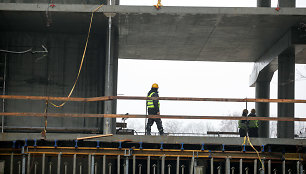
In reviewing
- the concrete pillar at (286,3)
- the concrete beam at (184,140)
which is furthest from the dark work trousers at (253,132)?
the concrete pillar at (286,3)

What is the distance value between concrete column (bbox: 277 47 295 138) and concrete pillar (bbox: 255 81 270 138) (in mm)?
3456

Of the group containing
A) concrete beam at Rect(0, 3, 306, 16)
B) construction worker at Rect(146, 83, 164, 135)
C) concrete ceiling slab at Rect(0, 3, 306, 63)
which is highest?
concrete beam at Rect(0, 3, 306, 16)

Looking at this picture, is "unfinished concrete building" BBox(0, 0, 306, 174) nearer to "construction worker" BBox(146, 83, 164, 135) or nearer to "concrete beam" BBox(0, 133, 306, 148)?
"concrete beam" BBox(0, 133, 306, 148)

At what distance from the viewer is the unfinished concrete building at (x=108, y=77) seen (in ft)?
36.7

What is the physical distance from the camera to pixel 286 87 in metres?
16.8

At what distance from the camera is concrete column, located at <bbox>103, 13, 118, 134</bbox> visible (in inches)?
539

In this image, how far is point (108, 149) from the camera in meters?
11.2

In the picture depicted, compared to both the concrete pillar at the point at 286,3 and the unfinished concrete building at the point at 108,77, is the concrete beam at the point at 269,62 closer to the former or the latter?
the unfinished concrete building at the point at 108,77

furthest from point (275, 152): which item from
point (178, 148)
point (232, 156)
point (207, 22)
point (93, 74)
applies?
point (93, 74)

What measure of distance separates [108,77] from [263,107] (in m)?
9.93

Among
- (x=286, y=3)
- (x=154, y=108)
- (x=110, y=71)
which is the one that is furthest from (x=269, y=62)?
(x=154, y=108)

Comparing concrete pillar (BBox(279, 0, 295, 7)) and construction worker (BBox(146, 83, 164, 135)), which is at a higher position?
concrete pillar (BBox(279, 0, 295, 7))

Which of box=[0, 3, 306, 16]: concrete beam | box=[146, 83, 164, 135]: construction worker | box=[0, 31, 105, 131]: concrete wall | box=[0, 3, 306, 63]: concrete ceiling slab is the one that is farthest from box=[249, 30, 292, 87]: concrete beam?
box=[0, 31, 105, 131]: concrete wall

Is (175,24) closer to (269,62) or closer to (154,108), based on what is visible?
(154,108)
